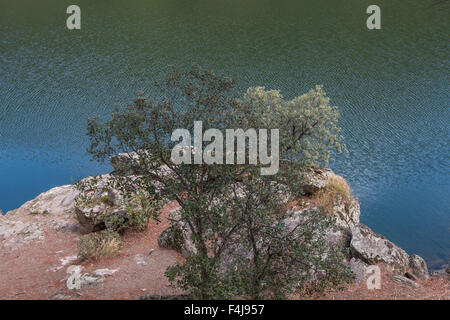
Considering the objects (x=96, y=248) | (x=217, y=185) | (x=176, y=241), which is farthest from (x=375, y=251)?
(x=96, y=248)

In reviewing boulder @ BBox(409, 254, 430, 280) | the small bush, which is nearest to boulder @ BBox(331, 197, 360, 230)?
boulder @ BBox(409, 254, 430, 280)

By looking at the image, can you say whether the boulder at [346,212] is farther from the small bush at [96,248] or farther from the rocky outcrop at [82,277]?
the rocky outcrop at [82,277]

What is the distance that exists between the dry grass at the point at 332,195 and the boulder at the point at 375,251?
2.80 m

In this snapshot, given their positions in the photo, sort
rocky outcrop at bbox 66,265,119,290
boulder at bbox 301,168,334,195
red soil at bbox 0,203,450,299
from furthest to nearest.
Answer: boulder at bbox 301,168,334,195 → rocky outcrop at bbox 66,265,119,290 → red soil at bbox 0,203,450,299

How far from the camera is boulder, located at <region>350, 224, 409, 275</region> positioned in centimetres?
1883

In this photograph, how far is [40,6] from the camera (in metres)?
75.6

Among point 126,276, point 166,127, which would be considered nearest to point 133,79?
point 126,276

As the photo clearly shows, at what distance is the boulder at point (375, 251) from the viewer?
1883 centimetres

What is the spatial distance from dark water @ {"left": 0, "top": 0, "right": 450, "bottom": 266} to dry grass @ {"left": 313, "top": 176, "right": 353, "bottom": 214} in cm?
476

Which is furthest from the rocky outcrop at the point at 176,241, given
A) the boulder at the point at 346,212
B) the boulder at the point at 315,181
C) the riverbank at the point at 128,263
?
the boulder at the point at 346,212

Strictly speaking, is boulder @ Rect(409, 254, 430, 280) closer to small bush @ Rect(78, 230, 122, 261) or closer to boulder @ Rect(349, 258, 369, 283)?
boulder @ Rect(349, 258, 369, 283)

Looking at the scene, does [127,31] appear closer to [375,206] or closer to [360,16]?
[360,16]

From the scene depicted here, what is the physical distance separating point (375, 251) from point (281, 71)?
29.5 meters

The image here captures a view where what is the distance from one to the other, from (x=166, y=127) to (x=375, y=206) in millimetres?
19645
